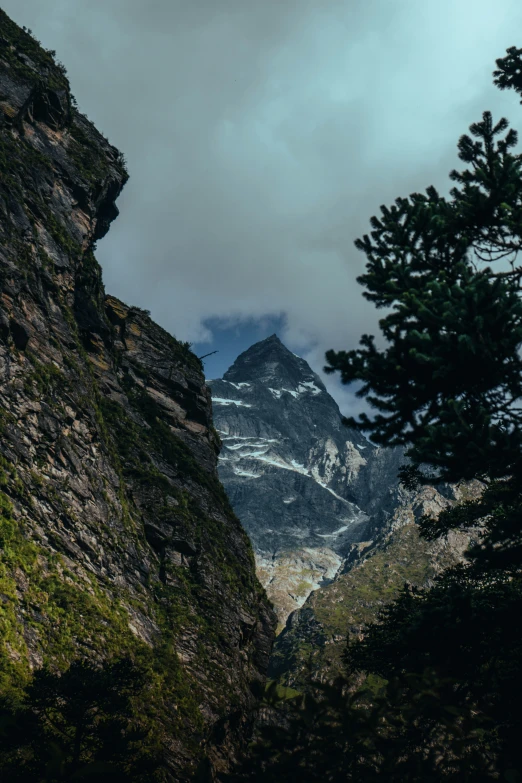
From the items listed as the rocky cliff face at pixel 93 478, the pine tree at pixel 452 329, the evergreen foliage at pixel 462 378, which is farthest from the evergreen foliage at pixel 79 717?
the pine tree at pixel 452 329

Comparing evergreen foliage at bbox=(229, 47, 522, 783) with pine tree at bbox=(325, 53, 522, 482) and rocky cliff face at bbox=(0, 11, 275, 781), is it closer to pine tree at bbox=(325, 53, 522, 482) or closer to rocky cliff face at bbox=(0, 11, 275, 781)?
pine tree at bbox=(325, 53, 522, 482)

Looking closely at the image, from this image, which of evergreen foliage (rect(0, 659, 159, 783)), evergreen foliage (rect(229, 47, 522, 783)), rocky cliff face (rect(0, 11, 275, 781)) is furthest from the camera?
rocky cliff face (rect(0, 11, 275, 781))

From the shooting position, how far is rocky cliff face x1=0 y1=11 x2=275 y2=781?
21375 mm

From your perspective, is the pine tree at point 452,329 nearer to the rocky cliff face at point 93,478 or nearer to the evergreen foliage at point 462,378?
the evergreen foliage at point 462,378

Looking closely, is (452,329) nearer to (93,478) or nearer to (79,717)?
(79,717)

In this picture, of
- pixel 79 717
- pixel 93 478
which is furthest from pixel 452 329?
pixel 93 478

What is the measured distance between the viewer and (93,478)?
1104 inches

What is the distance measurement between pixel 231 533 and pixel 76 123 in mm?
40918

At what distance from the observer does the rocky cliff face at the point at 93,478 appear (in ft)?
70.1

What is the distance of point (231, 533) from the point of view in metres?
41.4

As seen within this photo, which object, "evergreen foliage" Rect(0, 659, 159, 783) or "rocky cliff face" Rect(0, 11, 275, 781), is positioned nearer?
"evergreen foliage" Rect(0, 659, 159, 783)

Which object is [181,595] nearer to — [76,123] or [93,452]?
[93,452]

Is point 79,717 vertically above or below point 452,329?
below

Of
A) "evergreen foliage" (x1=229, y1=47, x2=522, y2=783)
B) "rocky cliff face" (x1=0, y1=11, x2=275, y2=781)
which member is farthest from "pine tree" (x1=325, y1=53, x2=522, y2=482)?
"rocky cliff face" (x1=0, y1=11, x2=275, y2=781)
